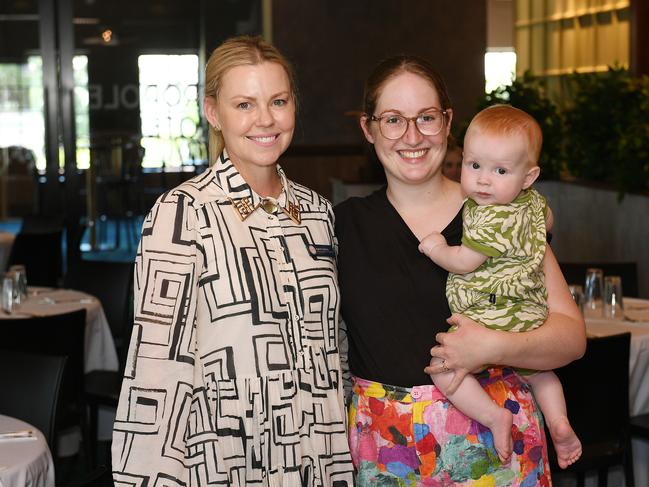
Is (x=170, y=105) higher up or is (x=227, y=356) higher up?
(x=170, y=105)

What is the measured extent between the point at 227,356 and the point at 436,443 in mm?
506

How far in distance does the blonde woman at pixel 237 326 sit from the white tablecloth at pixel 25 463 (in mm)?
802

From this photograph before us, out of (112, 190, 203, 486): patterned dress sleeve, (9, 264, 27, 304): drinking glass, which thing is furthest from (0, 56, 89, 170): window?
(112, 190, 203, 486): patterned dress sleeve

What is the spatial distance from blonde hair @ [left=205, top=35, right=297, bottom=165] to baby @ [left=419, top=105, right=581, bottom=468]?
0.47 meters

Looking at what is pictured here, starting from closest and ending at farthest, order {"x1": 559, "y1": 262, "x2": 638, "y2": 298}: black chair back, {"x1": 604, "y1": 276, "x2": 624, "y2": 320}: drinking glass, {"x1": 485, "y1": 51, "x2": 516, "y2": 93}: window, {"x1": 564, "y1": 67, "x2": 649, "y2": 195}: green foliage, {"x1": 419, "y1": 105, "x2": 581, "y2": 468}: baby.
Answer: {"x1": 419, "y1": 105, "x2": 581, "y2": 468}: baby < {"x1": 604, "y1": 276, "x2": 624, "y2": 320}: drinking glass < {"x1": 559, "y1": 262, "x2": 638, "y2": 298}: black chair back < {"x1": 564, "y1": 67, "x2": 649, "y2": 195}: green foliage < {"x1": 485, "y1": 51, "x2": 516, "y2": 93}: window

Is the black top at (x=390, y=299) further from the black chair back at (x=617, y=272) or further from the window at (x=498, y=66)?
the window at (x=498, y=66)

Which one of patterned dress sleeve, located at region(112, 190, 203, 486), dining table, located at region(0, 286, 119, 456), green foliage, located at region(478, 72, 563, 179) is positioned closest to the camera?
patterned dress sleeve, located at region(112, 190, 203, 486)

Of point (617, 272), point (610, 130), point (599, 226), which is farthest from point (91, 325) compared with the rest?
point (610, 130)

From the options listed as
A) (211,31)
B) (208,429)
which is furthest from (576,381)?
(211,31)

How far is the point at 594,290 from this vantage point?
16.3 feet

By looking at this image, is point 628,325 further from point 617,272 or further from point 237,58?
point 237,58

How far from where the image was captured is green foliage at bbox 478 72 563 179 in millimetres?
8141

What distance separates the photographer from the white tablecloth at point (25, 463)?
283cm

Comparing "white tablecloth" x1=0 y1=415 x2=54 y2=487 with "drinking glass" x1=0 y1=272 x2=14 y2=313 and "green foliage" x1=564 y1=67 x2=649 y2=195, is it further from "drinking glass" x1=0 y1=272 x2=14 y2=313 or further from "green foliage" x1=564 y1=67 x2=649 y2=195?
"green foliage" x1=564 y1=67 x2=649 y2=195
